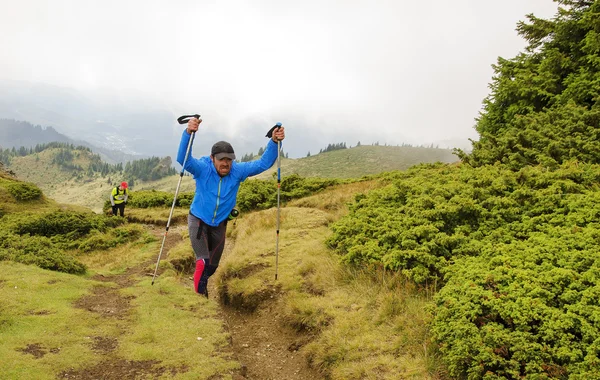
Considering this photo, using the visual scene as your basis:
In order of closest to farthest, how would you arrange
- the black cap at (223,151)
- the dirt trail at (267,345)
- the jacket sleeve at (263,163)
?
the dirt trail at (267,345) < the black cap at (223,151) < the jacket sleeve at (263,163)

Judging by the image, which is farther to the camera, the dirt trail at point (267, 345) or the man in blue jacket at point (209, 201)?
the man in blue jacket at point (209, 201)

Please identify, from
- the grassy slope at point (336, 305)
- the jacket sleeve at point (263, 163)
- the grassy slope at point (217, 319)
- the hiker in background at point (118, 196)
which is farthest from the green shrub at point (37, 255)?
the hiker in background at point (118, 196)

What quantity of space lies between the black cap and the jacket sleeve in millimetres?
636

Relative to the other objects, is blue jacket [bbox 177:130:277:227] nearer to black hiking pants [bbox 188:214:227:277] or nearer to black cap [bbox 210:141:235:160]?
black hiking pants [bbox 188:214:227:277]

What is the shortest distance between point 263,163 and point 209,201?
5.57ft

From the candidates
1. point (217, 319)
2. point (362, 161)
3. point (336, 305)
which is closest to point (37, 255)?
point (217, 319)

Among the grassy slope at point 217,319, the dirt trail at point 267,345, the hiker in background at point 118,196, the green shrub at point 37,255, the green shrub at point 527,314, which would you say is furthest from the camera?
the hiker in background at point 118,196

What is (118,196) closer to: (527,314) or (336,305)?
(336,305)

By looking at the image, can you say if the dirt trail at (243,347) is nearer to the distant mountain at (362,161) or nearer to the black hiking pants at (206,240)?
the black hiking pants at (206,240)

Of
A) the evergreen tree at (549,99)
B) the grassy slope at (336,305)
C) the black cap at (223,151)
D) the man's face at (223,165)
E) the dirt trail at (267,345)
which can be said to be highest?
the evergreen tree at (549,99)

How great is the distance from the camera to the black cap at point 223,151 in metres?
8.25

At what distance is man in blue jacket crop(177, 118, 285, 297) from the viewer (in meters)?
8.33

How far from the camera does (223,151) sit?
830cm

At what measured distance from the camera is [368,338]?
5.81 meters
